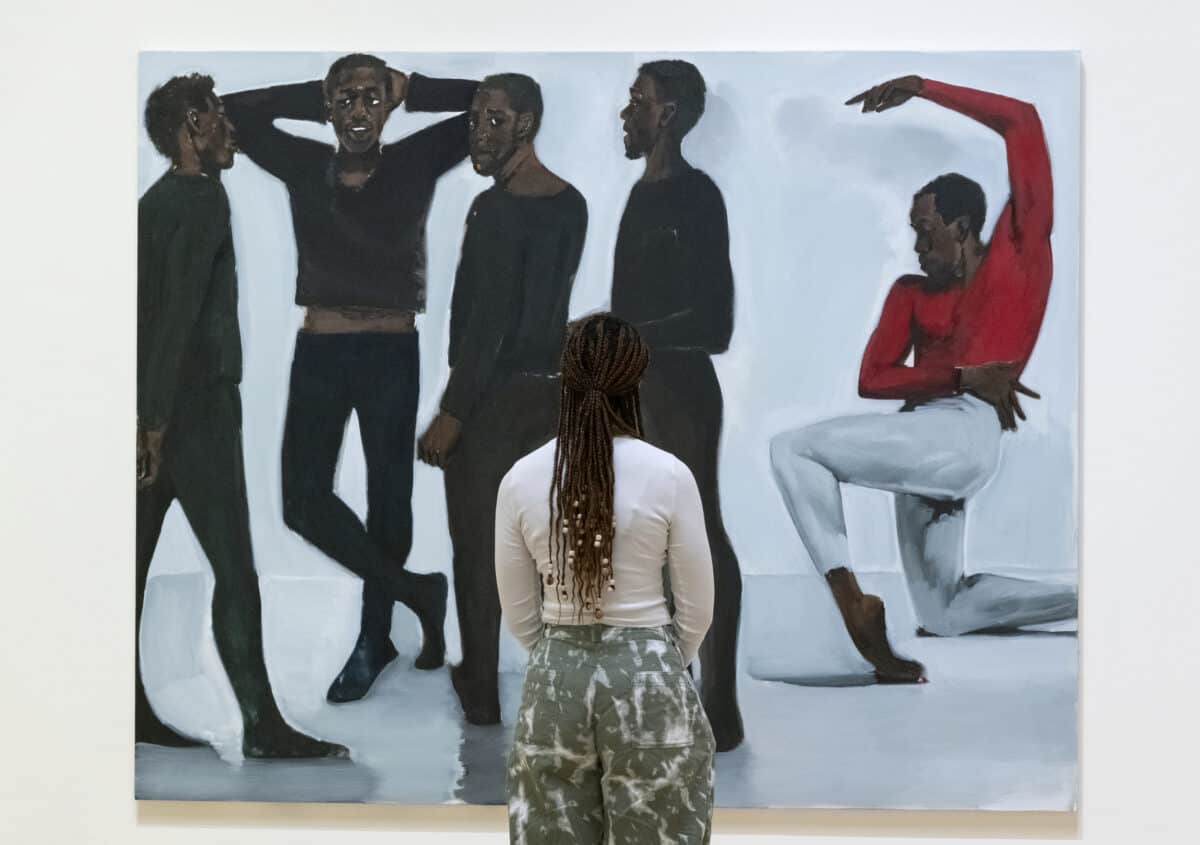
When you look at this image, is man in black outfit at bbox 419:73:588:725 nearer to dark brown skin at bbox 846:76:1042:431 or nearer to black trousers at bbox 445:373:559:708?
black trousers at bbox 445:373:559:708

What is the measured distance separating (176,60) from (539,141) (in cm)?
92

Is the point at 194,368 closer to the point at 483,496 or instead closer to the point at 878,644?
the point at 483,496

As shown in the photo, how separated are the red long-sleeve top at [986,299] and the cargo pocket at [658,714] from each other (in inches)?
49.2

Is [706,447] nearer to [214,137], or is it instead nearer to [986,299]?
[986,299]

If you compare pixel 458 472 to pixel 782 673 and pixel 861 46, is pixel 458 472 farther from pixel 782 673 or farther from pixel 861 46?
pixel 861 46

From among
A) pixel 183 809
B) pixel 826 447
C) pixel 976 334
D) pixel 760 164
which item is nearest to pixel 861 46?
pixel 760 164

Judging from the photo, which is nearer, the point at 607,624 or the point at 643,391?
the point at 607,624

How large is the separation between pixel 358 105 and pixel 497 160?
371mm

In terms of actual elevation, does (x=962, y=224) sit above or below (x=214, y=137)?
below

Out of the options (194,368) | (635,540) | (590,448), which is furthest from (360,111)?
(635,540)

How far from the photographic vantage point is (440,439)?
127 inches

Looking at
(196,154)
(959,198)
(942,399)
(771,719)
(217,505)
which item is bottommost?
(771,719)

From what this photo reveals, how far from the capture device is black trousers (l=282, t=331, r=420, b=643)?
3.24 m

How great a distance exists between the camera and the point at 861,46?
10.5 feet
